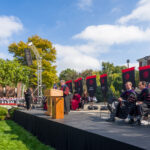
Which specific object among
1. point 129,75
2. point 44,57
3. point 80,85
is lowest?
point 80,85

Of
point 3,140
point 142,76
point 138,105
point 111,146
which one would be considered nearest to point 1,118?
A: point 3,140

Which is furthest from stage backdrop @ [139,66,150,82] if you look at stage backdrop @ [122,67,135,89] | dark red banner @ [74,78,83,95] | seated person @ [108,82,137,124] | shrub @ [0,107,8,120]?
shrub @ [0,107,8,120]

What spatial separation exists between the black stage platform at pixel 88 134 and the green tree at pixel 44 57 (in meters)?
27.0

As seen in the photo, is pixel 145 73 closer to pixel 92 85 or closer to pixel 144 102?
pixel 92 85

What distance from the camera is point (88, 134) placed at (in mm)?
3984

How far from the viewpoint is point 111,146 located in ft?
10.6

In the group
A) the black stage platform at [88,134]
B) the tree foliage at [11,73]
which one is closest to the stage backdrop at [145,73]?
the black stage platform at [88,134]

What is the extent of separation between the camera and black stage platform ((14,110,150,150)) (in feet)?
10.5

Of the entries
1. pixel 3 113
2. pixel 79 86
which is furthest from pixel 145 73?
pixel 3 113

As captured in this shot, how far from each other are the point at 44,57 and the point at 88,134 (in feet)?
112

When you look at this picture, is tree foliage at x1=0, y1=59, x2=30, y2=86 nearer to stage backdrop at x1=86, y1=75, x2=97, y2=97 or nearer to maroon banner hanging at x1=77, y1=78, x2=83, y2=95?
maroon banner hanging at x1=77, y1=78, x2=83, y2=95

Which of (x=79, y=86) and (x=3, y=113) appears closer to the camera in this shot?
(x=3, y=113)

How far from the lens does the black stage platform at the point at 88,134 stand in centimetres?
320

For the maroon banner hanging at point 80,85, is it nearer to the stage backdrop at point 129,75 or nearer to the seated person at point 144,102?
the stage backdrop at point 129,75
